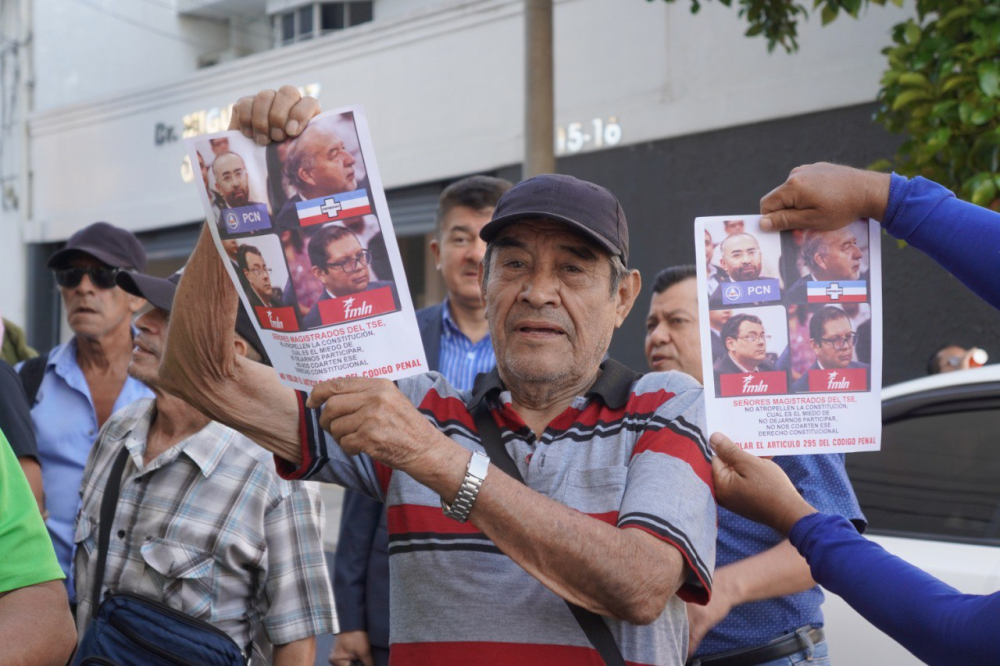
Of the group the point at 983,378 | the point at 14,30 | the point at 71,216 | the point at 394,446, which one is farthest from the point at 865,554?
the point at 14,30

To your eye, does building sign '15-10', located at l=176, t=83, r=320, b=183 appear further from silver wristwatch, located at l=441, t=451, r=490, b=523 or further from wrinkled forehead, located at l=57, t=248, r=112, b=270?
silver wristwatch, located at l=441, t=451, r=490, b=523

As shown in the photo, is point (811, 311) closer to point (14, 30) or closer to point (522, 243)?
point (522, 243)

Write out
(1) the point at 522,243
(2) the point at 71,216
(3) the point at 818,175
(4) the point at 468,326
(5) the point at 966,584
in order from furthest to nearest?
1. (2) the point at 71,216
2. (4) the point at 468,326
3. (5) the point at 966,584
4. (1) the point at 522,243
5. (3) the point at 818,175

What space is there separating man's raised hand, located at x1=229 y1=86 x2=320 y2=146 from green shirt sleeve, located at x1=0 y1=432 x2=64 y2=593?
0.80 m

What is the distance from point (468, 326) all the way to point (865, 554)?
2.12 metres

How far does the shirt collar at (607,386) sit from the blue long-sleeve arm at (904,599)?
0.42m

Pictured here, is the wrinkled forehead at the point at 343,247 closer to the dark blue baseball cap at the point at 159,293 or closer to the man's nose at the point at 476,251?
the dark blue baseball cap at the point at 159,293

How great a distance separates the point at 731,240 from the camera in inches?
81.4

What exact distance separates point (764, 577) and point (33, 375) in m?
2.82

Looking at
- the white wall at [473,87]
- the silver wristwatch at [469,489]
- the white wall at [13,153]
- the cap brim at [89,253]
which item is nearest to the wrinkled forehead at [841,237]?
the silver wristwatch at [469,489]

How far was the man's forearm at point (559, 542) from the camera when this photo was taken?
71.2 inches

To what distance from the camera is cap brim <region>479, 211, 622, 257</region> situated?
6.84 feet

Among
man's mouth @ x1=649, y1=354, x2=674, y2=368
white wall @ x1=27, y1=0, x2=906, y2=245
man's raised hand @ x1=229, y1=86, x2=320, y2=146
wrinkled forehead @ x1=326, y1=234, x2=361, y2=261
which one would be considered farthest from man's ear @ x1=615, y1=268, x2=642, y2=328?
white wall @ x1=27, y1=0, x2=906, y2=245

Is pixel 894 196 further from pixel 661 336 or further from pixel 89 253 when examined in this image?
pixel 89 253
